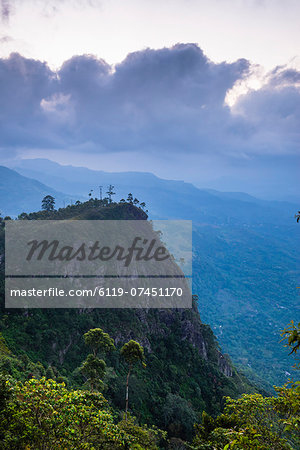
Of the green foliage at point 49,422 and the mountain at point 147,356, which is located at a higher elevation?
the green foliage at point 49,422

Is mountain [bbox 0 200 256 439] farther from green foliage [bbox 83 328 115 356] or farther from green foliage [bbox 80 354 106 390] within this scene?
green foliage [bbox 83 328 115 356]

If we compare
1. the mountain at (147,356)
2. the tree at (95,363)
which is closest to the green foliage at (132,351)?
the tree at (95,363)

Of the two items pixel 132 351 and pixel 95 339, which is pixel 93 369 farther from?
pixel 132 351

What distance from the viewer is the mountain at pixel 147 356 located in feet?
156

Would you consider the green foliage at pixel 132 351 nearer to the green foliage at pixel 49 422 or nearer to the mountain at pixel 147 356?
the mountain at pixel 147 356

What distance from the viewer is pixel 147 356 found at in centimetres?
6638

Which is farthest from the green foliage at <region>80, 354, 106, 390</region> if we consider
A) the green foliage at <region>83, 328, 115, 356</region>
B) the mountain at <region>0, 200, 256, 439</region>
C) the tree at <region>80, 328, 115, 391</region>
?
the mountain at <region>0, 200, 256, 439</region>

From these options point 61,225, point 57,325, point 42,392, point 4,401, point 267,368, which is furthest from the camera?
point 267,368

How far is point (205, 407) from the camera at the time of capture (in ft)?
204

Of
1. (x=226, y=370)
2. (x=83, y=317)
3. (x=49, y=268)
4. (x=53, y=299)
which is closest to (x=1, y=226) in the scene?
(x=49, y=268)

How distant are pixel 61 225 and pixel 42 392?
69415mm

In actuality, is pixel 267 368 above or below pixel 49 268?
below

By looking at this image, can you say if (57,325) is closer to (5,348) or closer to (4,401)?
(5,348)

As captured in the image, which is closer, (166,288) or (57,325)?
(57,325)
